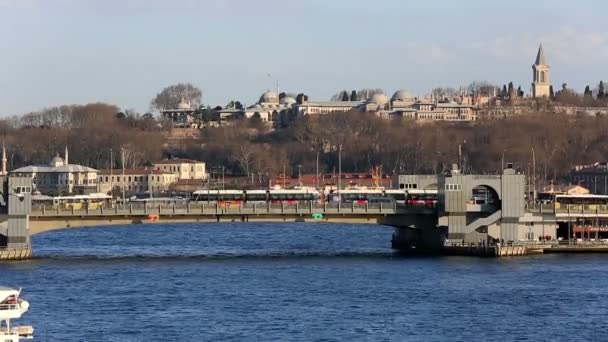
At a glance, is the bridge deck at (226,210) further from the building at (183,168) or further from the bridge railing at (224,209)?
the building at (183,168)

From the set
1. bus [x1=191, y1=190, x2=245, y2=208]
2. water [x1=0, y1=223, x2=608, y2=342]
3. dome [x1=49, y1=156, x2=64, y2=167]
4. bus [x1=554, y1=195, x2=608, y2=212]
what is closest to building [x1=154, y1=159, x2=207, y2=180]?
dome [x1=49, y1=156, x2=64, y2=167]

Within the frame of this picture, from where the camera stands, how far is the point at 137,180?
148 metres

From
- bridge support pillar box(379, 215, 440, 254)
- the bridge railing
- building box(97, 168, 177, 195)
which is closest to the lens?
the bridge railing

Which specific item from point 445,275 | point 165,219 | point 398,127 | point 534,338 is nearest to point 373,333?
point 534,338

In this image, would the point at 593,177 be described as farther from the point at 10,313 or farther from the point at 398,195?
the point at 10,313

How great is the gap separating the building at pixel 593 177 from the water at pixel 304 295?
5919 centimetres

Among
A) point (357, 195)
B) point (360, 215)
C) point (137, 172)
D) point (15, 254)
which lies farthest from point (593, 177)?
point (15, 254)

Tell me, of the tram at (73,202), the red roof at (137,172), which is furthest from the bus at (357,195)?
the red roof at (137,172)

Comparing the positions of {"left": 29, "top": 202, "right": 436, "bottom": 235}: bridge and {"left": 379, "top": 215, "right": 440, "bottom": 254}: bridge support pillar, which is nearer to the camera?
{"left": 29, "top": 202, "right": 436, "bottom": 235}: bridge

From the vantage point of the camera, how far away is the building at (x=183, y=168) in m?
156

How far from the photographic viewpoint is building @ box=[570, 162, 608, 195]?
132 meters

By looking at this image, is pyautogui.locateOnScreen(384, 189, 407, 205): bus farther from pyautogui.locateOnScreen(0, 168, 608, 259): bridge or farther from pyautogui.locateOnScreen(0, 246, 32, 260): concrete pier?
pyautogui.locateOnScreen(0, 246, 32, 260): concrete pier

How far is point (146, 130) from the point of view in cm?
17950

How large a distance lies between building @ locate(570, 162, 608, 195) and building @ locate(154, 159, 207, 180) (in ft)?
105
